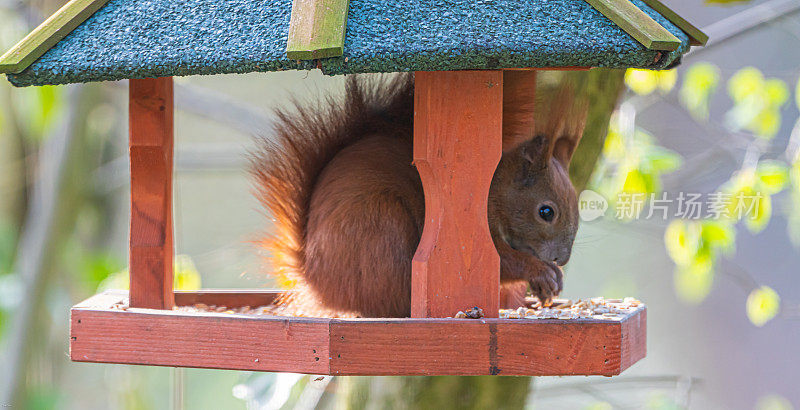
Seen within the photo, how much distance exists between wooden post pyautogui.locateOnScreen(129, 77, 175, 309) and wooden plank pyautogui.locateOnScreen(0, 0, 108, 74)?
215mm

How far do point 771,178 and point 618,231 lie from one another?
2.57 feet

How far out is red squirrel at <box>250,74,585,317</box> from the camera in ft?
6.24

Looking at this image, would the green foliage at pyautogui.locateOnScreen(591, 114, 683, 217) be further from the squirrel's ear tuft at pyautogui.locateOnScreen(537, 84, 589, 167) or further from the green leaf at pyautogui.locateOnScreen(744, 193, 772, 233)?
the squirrel's ear tuft at pyautogui.locateOnScreen(537, 84, 589, 167)

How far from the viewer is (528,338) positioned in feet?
5.32

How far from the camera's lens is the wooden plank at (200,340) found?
162 centimetres

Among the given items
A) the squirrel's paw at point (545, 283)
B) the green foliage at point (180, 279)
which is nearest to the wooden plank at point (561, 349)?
the squirrel's paw at point (545, 283)

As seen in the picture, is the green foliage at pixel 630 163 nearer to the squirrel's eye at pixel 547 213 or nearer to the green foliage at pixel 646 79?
the green foliage at pixel 646 79

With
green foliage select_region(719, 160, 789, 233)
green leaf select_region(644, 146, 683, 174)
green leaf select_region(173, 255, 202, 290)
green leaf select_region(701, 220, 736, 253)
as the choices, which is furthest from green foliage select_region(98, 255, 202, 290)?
green foliage select_region(719, 160, 789, 233)

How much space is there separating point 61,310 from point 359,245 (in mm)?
2850

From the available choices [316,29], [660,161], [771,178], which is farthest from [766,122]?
[316,29]

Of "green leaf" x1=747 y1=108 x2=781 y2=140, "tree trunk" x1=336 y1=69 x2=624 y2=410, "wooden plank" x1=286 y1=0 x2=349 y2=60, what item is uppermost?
"wooden plank" x1=286 y1=0 x2=349 y2=60

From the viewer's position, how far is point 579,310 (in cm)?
204

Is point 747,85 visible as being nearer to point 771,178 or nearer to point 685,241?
point 771,178

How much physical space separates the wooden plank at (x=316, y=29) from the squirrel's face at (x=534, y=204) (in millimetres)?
747
